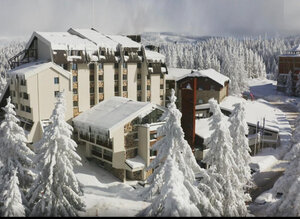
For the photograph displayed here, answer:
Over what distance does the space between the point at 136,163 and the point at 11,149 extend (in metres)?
16.7

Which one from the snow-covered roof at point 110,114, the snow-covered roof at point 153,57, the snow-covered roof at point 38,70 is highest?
the snow-covered roof at point 153,57

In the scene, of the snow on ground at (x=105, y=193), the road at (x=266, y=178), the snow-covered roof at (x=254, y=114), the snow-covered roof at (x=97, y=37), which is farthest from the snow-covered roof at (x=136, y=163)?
the snow-covered roof at (x=97, y=37)

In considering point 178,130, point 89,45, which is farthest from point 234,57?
point 178,130

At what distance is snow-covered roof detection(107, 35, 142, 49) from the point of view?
5390 cm

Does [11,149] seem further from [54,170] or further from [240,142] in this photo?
[240,142]

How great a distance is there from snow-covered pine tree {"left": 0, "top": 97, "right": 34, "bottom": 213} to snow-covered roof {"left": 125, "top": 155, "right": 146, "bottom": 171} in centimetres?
1426

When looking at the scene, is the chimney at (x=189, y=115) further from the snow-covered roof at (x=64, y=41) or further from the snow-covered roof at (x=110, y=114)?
the snow-covered roof at (x=64, y=41)

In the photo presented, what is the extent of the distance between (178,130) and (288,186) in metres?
12.1

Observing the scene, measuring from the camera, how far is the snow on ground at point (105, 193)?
103ft

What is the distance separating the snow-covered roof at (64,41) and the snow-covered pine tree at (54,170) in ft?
75.2

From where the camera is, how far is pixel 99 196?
3531cm

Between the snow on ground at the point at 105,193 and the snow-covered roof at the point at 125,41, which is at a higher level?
the snow-covered roof at the point at 125,41

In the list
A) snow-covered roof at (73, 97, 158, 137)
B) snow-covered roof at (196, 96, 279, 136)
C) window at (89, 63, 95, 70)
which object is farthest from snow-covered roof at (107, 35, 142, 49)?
snow-covered roof at (196, 96, 279, 136)

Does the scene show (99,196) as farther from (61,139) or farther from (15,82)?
(15,82)
